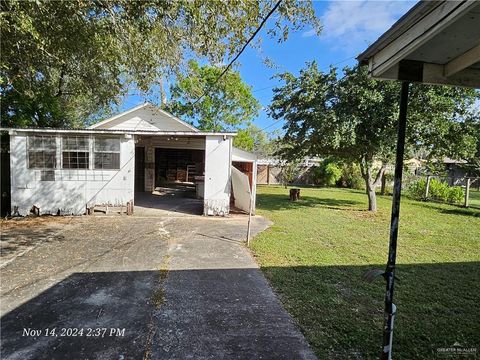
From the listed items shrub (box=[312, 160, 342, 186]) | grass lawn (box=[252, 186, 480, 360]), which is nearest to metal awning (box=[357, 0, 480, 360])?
grass lawn (box=[252, 186, 480, 360])

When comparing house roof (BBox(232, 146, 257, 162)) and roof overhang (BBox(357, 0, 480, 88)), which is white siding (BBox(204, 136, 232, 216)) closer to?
house roof (BBox(232, 146, 257, 162))

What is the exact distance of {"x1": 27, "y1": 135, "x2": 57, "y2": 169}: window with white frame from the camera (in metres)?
9.25

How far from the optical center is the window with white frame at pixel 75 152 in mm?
9484

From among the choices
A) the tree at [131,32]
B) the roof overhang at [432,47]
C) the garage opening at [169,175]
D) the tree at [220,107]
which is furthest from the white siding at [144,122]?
the roof overhang at [432,47]

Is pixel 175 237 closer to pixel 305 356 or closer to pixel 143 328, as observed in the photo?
pixel 143 328

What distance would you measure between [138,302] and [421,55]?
3.99 metres

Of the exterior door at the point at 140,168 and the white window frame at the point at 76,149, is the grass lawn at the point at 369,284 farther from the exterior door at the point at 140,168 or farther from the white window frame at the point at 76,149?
the exterior door at the point at 140,168

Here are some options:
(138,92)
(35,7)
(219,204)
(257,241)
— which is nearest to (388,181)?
(219,204)

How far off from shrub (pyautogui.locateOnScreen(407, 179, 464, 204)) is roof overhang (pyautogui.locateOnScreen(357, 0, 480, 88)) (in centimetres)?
1451

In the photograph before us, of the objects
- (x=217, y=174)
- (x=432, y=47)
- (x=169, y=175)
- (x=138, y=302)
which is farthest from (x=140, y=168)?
(x=432, y=47)

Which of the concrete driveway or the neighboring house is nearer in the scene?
the concrete driveway

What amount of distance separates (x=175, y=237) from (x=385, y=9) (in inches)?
231

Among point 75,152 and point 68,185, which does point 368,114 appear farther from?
point 68,185

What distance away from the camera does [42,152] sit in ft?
30.6
